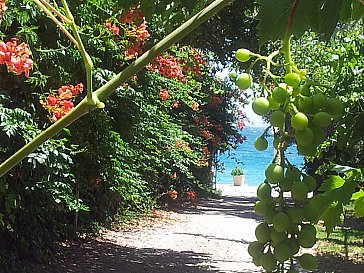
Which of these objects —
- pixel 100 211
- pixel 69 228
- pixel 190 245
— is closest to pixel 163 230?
pixel 190 245

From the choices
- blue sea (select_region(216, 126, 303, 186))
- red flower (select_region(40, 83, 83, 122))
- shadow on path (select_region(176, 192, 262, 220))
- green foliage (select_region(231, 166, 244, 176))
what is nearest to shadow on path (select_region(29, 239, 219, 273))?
blue sea (select_region(216, 126, 303, 186))

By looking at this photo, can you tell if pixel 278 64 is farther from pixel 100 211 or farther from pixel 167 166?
pixel 167 166

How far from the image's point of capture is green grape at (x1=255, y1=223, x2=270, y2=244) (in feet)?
2.27

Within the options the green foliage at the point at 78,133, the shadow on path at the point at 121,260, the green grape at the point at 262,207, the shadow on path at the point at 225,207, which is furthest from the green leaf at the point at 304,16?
the shadow on path at the point at 225,207

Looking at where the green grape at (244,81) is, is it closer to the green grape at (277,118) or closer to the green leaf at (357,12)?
the green grape at (277,118)

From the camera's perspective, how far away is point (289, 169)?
2.26ft

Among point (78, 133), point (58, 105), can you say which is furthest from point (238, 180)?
point (58, 105)

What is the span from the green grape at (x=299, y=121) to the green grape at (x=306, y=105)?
0.06ft

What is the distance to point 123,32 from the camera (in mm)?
5496

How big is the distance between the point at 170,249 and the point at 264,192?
7532 millimetres

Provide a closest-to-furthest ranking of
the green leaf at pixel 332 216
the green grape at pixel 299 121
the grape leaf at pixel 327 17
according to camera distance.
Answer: the green grape at pixel 299 121, the grape leaf at pixel 327 17, the green leaf at pixel 332 216

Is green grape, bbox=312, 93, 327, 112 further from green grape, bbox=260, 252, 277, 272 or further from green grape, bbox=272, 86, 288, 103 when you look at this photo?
green grape, bbox=260, 252, 277, 272

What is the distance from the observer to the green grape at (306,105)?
0.68 m

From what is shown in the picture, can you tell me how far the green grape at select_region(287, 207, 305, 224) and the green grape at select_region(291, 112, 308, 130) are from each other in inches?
3.9
